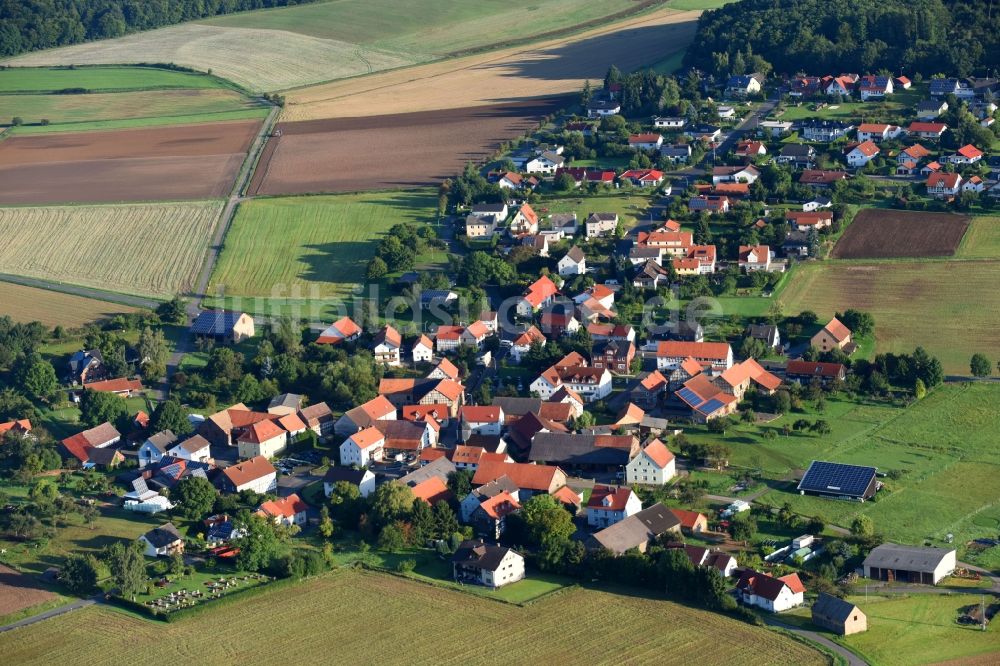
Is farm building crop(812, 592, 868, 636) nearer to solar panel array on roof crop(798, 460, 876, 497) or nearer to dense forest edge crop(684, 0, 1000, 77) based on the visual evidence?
solar panel array on roof crop(798, 460, 876, 497)

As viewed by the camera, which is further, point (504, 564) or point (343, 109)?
point (343, 109)

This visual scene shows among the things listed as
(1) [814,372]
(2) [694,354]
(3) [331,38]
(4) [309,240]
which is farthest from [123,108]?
(1) [814,372]

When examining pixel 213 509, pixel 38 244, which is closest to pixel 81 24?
pixel 38 244

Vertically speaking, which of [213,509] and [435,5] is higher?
[435,5]

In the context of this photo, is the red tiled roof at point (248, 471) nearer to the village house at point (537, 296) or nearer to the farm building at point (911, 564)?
the village house at point (537, 296)

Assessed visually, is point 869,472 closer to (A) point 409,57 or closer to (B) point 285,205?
(B) point 285,205

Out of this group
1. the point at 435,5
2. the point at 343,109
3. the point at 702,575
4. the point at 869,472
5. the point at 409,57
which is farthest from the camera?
the point at 435,5
